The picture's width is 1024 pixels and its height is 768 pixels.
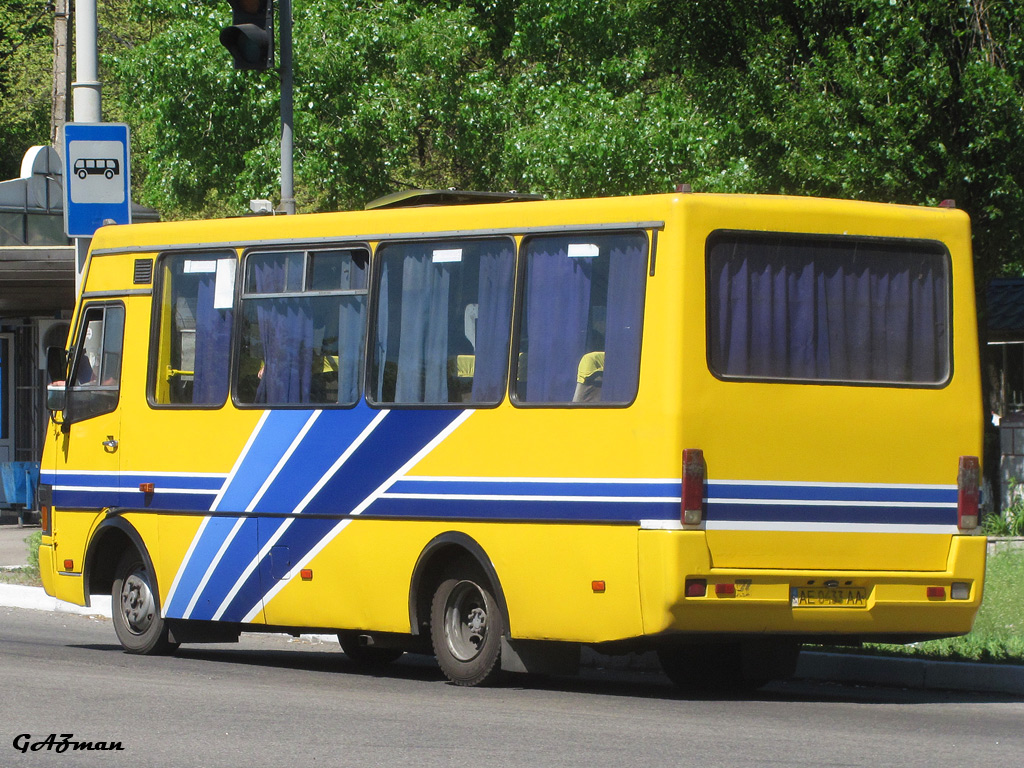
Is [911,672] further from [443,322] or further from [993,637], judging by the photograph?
[443,322]

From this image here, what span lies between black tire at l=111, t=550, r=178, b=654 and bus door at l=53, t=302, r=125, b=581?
35 cm

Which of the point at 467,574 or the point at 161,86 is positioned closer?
the point at 467,574

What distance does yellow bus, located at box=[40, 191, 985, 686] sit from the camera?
368 inches

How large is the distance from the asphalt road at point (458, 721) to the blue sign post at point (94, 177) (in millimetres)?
4665

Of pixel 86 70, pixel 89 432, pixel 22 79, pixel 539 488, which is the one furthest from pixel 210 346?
pixel 22 79

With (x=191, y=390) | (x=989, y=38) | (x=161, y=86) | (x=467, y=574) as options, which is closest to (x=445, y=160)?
(x=161, y=86)

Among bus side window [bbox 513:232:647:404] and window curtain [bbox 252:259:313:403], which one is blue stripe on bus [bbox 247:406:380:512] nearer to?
window curtain [bbox 252:259:313:403]

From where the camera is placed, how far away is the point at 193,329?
39.8 feet

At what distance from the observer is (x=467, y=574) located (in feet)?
33.9

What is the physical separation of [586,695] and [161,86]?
720 inches

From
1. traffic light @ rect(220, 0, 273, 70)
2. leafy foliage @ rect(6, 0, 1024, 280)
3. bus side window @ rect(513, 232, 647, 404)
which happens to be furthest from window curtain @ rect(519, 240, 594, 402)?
leafy foliage @ rect(6, 0, 1024, 280)

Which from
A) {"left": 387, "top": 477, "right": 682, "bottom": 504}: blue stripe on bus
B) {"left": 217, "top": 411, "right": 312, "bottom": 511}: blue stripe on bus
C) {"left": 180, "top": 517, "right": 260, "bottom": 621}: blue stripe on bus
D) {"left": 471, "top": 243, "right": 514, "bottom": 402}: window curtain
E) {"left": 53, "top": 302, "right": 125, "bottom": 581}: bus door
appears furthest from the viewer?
{"left": 53, "top": 302, "right": 125, "bottom": 581}: bus door

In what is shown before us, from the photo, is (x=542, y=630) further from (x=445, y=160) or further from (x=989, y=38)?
(x=445, y=160)

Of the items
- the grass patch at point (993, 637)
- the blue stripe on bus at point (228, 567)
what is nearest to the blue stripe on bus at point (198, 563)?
the blue stripe on bus at point (228, 567)
